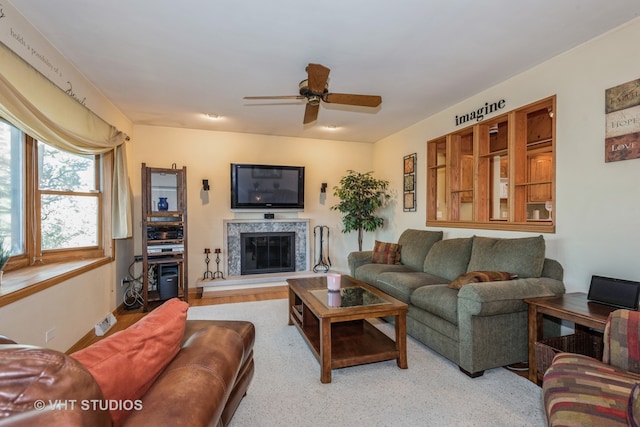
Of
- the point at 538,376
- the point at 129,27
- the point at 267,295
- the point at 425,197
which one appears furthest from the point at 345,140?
the point at 538,376

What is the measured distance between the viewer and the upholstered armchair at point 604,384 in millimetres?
1141

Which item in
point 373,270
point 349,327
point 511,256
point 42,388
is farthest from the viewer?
point 373,270

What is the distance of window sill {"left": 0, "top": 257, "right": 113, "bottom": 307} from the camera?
74.0 inches

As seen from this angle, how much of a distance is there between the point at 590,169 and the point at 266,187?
400cm

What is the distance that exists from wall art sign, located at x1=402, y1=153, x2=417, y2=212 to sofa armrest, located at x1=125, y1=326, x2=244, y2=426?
151 inches

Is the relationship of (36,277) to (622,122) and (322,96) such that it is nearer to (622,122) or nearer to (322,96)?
(322,96)

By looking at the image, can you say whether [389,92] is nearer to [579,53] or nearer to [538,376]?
[579,53]

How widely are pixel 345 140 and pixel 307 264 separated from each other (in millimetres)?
2402

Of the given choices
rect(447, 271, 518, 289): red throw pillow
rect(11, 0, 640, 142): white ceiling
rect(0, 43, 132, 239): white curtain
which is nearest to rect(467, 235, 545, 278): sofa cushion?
rect(447, 271, 518, 289): red throw pillow

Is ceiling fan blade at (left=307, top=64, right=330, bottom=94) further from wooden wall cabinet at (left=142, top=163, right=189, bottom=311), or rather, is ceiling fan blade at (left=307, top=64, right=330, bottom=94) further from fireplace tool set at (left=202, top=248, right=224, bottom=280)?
fireplace tool set at (left=202, top=248, right=224, bottom=280)

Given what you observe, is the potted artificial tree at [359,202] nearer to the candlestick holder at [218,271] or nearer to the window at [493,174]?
the window at [493,174]

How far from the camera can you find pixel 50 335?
7.47 ft

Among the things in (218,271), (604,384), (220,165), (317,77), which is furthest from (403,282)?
(220,165)

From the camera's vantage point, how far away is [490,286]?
7.12 ft
